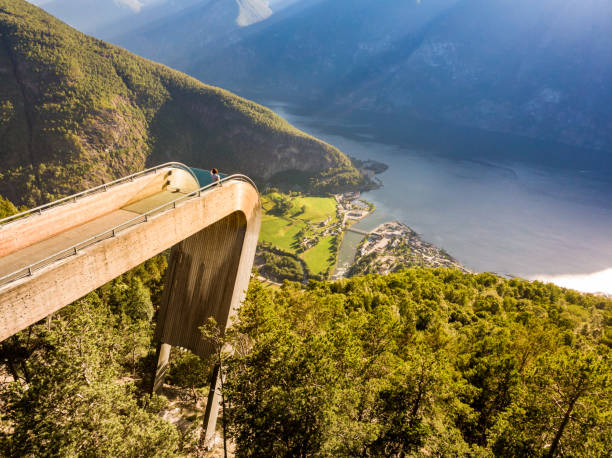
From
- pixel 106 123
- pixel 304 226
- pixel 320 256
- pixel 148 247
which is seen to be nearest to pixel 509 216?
pixel 320 256

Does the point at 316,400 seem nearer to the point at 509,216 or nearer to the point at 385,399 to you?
the point at 385,399

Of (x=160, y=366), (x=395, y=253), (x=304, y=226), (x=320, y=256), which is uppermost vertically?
(x=160, y=366)

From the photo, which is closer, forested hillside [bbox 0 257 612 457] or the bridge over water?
the bridge over water

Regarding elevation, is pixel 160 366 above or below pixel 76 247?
below

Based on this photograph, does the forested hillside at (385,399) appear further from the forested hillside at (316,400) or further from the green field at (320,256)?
the green field at (320,256)

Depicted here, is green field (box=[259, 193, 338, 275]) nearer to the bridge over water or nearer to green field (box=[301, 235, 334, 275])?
green field (box=[301, 235, 334, 275])

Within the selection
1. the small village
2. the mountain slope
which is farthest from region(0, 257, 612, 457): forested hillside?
the mountain slope
